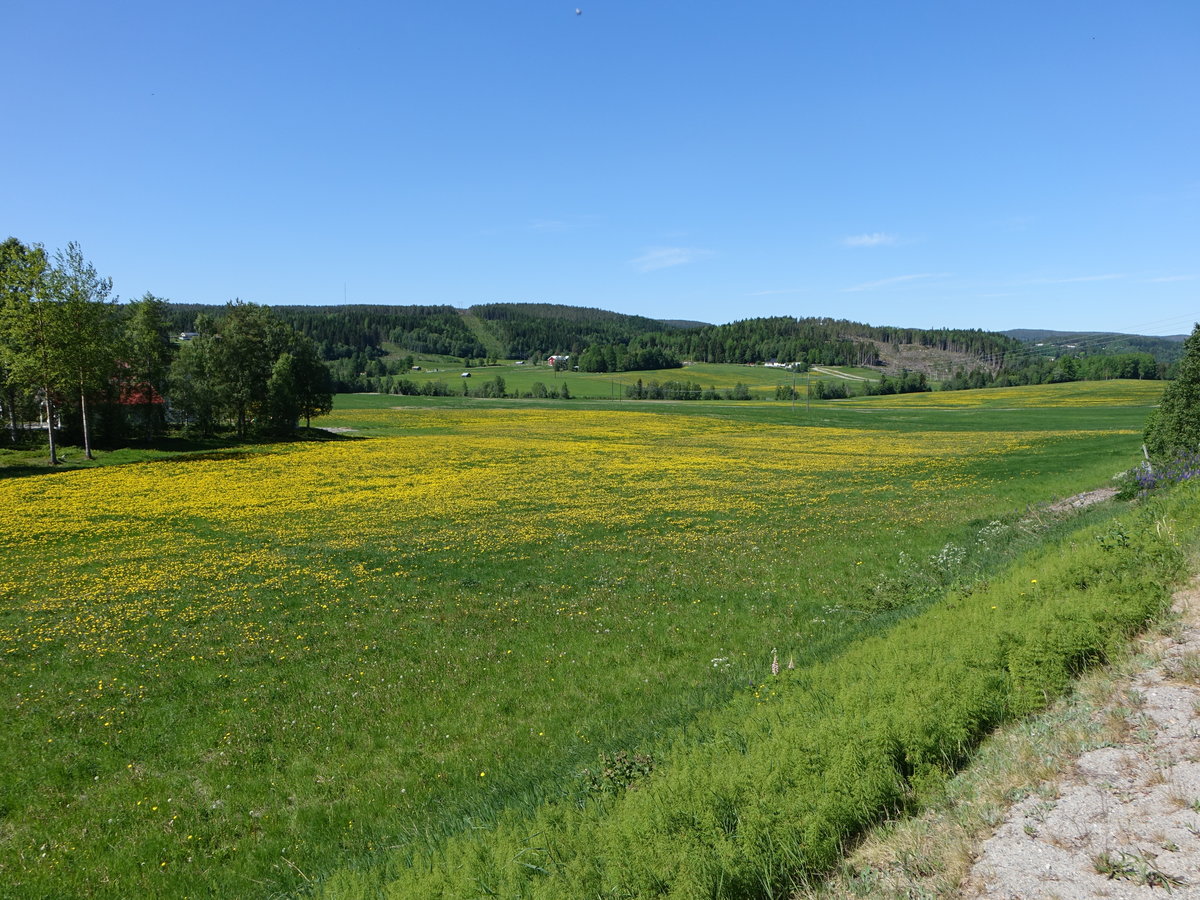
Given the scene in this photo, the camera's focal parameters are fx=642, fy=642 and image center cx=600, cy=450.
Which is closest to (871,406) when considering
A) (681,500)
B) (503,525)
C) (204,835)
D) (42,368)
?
(681,500)

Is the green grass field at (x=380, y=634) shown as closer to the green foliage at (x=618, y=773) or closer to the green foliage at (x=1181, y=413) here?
the green foliage at (x=618, y=773)

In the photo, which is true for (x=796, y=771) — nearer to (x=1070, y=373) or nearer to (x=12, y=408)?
(x=12, y=408)

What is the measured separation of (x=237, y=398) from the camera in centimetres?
6162

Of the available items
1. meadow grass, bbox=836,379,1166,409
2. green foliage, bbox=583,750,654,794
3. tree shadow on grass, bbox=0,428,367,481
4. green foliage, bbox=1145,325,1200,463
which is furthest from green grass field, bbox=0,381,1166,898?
→ meadow grass, bbox=836,379,1166,409

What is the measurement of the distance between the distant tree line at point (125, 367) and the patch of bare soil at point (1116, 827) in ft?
184

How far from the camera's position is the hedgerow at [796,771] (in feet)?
18.9

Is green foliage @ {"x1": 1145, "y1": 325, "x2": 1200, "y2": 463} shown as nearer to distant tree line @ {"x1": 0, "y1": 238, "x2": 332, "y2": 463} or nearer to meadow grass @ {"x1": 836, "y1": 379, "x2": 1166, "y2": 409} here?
distant tree line @ {"x1": 0, "y1": 238, "x2": 332, "y2": 463}

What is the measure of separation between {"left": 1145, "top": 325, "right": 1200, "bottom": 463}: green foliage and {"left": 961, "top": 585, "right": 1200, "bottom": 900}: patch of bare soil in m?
24.1

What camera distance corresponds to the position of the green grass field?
9086 mm

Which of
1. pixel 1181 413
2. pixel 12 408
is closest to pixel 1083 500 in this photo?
pixel 1181 413

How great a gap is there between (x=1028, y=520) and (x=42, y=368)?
57.6m

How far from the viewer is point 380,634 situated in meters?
16.1

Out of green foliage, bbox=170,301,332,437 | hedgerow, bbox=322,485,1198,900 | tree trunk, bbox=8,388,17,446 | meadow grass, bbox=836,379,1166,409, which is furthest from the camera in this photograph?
meadow grass, bbox=836,379,1166,409

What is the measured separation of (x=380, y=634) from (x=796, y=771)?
12139 mm
